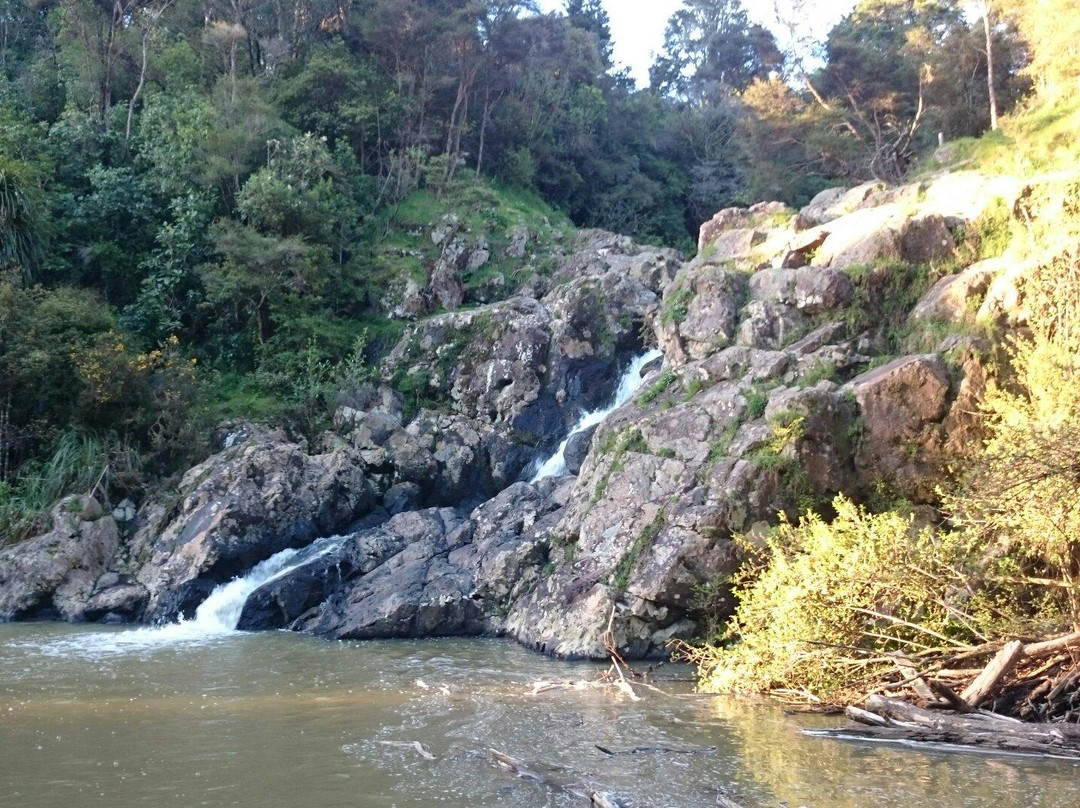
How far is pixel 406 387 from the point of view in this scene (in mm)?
24766

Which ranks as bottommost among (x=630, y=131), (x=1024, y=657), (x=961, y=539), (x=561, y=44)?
(x=1024, y=657)

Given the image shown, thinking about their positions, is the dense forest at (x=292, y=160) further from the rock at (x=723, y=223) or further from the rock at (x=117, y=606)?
the rock at (x=723, y=223)

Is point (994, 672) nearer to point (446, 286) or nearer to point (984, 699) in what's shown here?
point (984, 699)

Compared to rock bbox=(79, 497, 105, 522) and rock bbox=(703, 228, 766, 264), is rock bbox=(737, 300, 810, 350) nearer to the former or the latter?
rock bbox=(703, 228, 766, 264)

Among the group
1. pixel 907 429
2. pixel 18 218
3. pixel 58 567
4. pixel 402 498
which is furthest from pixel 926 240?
pixel 18 218

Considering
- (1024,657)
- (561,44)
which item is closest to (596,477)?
(1024,657)

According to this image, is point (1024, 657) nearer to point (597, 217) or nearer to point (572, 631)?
point (572, 631)

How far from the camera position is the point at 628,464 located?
54.0 ft

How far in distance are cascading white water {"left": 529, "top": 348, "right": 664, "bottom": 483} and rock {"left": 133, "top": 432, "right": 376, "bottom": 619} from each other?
3.81 meters

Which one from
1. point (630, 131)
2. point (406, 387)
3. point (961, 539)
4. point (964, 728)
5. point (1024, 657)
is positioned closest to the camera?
point (964, 728)

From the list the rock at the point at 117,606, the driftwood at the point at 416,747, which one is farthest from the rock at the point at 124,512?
the driftwood at the point at 416,747

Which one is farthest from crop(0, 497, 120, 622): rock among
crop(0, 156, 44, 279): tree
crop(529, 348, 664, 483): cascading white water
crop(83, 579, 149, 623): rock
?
crop(529, 348, 664, 483): cascading white water

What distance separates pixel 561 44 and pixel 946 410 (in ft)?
89.5

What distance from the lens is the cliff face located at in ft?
48.9
